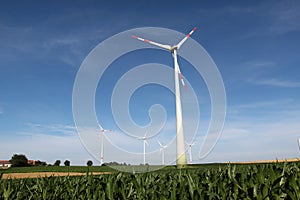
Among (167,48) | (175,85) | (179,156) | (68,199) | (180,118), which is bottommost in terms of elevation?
(68,199)

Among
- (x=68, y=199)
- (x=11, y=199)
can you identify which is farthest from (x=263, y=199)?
(x=11, y=199)

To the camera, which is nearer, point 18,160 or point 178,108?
point 178,108

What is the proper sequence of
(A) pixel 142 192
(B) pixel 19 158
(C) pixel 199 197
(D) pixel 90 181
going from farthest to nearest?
(B) pixel 19 158, (D) pixel 90 181, (A) pixel 142 192, (C) pixel 199 197

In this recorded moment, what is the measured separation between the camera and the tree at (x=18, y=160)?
308 feet

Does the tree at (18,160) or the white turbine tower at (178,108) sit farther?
the tree at (18,160)

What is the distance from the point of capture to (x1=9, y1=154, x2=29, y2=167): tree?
3697 inches

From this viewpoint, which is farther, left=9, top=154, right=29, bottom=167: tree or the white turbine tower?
left=9, top=154, right=29, bottom=167: tree

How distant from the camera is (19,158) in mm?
95750

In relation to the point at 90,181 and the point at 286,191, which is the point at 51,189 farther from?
the point at 286,191

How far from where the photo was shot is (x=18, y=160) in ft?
311

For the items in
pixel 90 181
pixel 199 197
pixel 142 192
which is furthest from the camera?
pixel 90 181

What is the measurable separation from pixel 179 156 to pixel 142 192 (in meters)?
39.8

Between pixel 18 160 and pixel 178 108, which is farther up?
pixel 178 108

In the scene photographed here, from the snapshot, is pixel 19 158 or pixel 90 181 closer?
pixel 90 181
